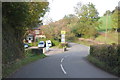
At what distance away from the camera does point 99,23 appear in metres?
71.0

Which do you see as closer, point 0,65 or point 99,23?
point 0,65

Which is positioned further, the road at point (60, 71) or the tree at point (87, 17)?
the tree at point (87, 17)

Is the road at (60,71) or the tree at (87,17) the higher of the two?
the tree at (87,17)

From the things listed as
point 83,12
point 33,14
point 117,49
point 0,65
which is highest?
point 83,12

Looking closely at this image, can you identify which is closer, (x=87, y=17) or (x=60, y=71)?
(x=60, y=71)

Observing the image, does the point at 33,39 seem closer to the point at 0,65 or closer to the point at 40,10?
the point at 40,10

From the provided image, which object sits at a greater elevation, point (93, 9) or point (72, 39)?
point (93, 9)

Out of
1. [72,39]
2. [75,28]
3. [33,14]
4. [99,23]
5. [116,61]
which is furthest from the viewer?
[72,39]

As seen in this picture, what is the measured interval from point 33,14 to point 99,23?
54470 millimetres

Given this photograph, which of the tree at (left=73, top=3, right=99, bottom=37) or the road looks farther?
the tree at (left=73, top=3, right=99, bottom=37)

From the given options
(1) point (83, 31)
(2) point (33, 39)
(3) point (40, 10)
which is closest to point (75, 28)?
(1) point (83, 31)

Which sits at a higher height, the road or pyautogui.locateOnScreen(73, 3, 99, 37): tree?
pyautogui.locateOnScreen(73, 3, 99, 37): tree

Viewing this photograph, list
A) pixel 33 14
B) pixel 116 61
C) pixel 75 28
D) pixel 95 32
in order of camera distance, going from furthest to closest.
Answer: pixel 75 28, pixel 95 32, pixel 33 14, pixel 116 61

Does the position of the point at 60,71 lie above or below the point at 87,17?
below
